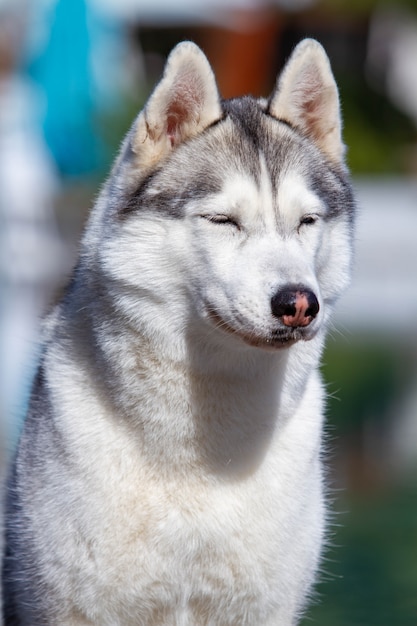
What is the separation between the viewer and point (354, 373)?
1215 cm

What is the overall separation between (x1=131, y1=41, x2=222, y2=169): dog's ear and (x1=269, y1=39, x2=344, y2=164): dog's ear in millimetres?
256

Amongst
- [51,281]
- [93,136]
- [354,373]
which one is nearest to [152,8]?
[93,136]

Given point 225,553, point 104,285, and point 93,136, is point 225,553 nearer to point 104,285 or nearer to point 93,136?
point 104,285

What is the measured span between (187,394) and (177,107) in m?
0.98

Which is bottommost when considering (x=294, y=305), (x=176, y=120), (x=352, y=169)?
(x=352, y=169)

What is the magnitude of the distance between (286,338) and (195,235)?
472mm

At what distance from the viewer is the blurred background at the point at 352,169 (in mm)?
7516

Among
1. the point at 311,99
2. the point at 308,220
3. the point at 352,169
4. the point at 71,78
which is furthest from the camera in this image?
the point at 352,169

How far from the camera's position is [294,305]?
434 cm

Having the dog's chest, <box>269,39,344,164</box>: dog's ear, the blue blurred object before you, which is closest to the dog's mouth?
the dog's chest

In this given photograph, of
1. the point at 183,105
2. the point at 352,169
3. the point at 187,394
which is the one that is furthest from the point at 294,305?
the point at 352,169

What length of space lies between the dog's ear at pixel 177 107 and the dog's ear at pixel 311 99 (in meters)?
0.26

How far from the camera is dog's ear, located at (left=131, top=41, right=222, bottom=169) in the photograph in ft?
15.7

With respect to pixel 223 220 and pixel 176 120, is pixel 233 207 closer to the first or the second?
pixel 223 220
